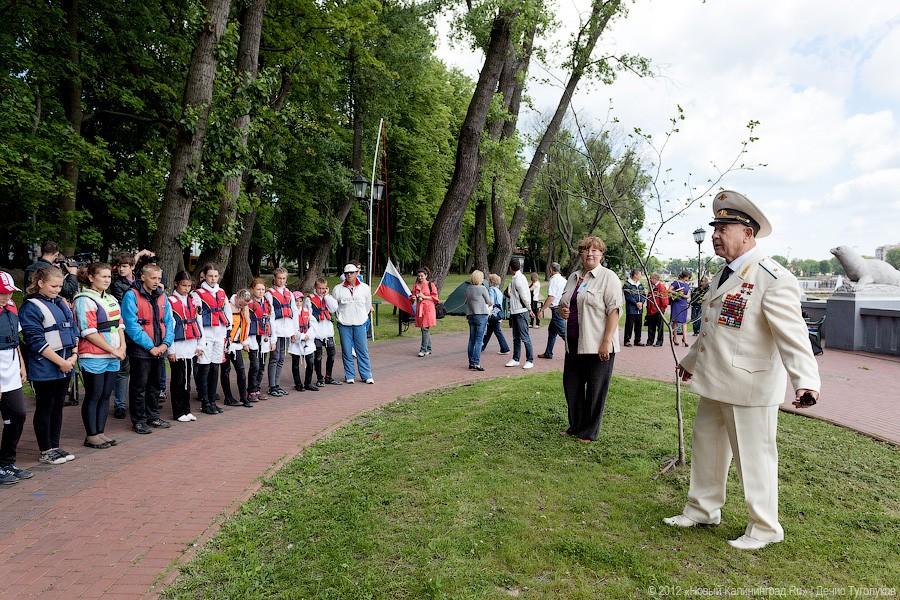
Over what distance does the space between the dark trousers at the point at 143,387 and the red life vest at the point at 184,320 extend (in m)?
0.42

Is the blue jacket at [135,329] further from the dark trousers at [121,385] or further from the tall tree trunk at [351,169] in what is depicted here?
the tall tree trunk at [351,169]

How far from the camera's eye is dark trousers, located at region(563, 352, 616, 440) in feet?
18.9

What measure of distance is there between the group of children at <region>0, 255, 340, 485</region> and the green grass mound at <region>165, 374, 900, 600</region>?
239cm

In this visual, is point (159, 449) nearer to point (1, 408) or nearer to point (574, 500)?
point (1, 408)

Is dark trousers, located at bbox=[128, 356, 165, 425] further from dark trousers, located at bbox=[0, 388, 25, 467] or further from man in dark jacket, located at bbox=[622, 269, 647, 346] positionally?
man in dark jacket, located at bbox=[622, 269, 647, 346]

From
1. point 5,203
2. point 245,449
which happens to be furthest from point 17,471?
point 5,203

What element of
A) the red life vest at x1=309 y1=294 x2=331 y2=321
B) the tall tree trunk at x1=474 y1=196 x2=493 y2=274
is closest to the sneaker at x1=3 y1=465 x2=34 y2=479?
the red life vest at x1=309 y1=294 x2=331 y2=321

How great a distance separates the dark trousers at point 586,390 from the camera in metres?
5.75

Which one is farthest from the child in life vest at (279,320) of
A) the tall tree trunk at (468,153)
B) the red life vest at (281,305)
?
the tall tree trunk at (468,153)

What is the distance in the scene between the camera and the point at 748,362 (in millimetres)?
3555

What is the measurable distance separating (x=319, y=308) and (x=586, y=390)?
205 inches

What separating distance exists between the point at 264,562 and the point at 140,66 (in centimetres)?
1780

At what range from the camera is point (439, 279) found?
16.9 metres

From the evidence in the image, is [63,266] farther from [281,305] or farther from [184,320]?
[281,305]
